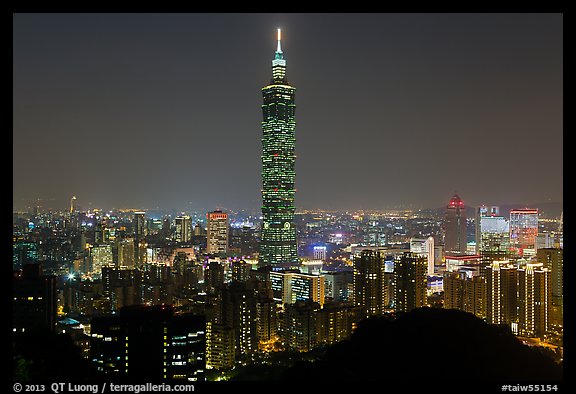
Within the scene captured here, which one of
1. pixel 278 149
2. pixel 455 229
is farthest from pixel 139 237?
pixel 278 149

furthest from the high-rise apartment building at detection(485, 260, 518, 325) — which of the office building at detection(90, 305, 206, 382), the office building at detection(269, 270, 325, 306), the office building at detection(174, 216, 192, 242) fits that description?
the office building at detection(174, 216, 192, 242)

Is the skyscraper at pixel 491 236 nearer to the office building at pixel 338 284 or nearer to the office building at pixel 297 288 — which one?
the office building at pixel 338 284

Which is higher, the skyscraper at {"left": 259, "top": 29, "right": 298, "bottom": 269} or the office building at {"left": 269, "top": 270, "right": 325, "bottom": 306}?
the skyscraper at {"left": 259, "top": 29, "right": 298, "bottom": 269}

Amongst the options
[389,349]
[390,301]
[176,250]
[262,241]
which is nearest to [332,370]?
[389,349]

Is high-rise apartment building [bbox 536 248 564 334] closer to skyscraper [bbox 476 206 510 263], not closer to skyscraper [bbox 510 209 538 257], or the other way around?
skyscraper [bbox 510 209 538 257]
